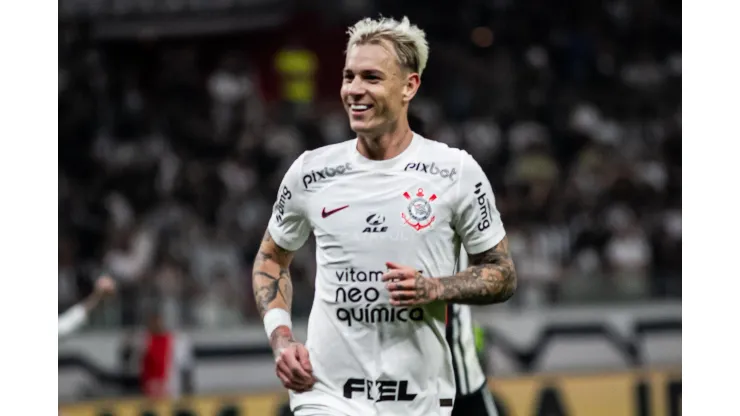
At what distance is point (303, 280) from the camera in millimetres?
13930

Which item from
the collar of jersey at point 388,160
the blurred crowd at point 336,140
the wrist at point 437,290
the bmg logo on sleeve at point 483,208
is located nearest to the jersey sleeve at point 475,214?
the bmg logo on sleeve at point 483,208

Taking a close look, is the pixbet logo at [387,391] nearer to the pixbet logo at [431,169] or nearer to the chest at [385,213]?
the chest at [385,213]

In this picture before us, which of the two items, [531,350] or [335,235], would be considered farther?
[531,350]

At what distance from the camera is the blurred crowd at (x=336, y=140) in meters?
14.5

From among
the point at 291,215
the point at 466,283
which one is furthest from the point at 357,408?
the point at 291,215

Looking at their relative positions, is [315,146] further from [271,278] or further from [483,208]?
[483,208]

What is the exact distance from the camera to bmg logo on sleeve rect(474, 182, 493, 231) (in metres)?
4.99

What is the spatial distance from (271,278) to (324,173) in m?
0.56

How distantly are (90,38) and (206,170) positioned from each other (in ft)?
11.7

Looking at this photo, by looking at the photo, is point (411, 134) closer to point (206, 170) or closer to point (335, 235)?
point (335, 235)

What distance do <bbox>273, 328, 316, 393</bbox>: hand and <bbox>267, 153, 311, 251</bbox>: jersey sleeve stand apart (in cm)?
52

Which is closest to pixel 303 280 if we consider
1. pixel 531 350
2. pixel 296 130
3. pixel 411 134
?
pixel 531 350

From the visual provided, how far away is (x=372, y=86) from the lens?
491cm

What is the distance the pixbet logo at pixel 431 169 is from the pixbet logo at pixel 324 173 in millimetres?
256
